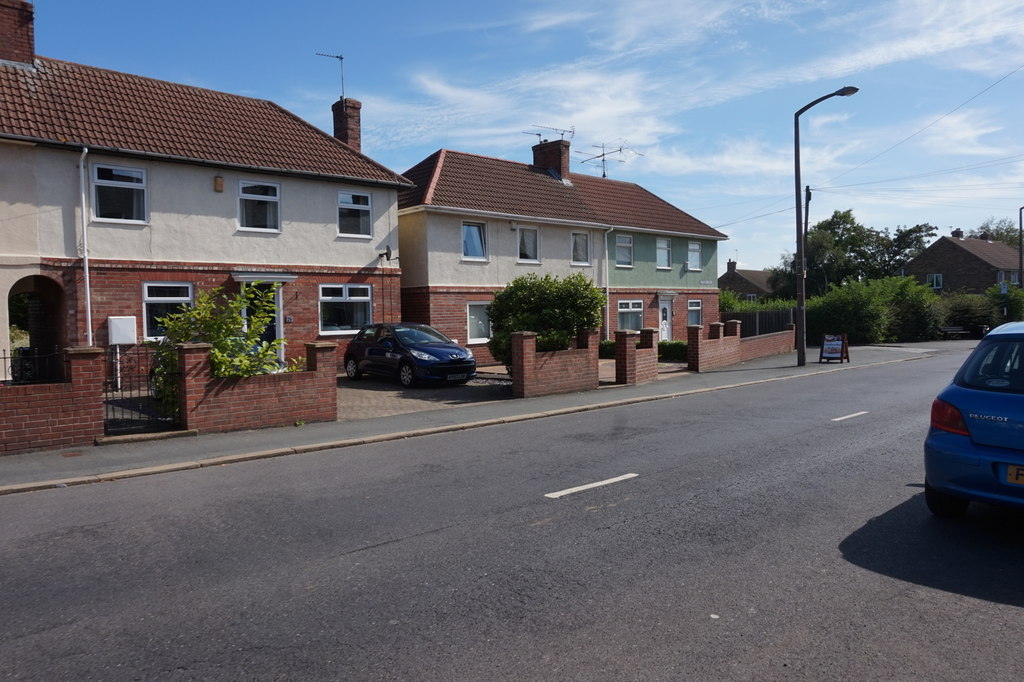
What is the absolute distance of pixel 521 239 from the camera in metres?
25.1

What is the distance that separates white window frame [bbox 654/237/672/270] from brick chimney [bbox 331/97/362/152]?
13.7 metres

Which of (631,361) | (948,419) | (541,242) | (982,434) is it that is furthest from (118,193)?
(982,434)

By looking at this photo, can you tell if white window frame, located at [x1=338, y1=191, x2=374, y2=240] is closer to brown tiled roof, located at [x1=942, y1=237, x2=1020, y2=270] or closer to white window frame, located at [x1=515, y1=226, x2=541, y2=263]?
white window frame, located at [x1=515, y1=226, x2=541, y2=263]

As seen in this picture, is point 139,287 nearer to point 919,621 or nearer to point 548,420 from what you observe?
point 548,420

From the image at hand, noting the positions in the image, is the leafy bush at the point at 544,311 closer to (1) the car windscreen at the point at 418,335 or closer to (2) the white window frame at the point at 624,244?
(1) the car windscreen at the point at 418,335

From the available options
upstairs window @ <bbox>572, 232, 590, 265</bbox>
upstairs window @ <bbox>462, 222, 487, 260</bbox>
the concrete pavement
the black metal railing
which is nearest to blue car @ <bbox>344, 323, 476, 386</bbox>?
the concrete pavement

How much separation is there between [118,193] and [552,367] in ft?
34.3

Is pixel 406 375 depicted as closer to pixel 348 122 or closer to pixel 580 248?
pixel 348 122

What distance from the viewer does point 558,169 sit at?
29641 mm

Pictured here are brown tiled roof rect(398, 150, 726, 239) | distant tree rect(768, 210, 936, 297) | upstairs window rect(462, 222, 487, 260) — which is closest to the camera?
upstairs window rect(462, 222, 487, 260)

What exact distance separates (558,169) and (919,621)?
27.0m

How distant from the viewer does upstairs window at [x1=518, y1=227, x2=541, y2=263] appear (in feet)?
82.2

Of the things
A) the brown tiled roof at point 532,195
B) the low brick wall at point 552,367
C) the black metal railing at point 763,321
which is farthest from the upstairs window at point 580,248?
the low brick wall at point 552,367

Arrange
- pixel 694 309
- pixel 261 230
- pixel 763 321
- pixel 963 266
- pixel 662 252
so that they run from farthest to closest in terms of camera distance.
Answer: pixel 963 266
pixel 694 309
pixel 763 321
pixel 662 252
pixel 261 230
